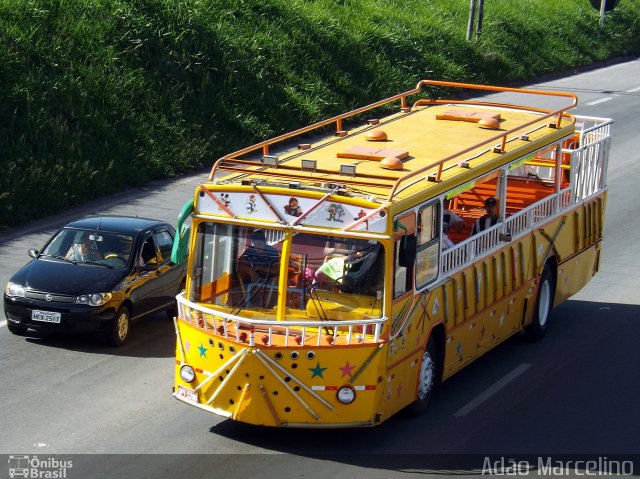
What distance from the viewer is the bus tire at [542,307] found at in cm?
1552

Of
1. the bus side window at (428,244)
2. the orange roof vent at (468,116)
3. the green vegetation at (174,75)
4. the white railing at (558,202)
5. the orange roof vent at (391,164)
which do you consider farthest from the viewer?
the green vegetation at (174,75)

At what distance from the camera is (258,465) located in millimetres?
10961

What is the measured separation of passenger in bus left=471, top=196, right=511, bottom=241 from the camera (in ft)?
46.5

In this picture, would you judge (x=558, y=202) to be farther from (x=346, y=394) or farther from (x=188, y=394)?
(x=188, y=394)

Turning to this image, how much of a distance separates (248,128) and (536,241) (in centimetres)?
1248

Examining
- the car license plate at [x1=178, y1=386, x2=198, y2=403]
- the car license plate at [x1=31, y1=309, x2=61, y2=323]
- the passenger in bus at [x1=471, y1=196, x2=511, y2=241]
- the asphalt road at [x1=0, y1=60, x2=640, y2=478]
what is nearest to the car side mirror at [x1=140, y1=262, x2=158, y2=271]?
the asphalt road at [x1=0, y1=60, x2=640, y2=478]

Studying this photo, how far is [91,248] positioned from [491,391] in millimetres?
5489

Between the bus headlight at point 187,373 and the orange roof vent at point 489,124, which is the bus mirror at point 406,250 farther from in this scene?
the orange roof vent at point 489,124

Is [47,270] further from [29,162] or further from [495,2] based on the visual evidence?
[495,2]

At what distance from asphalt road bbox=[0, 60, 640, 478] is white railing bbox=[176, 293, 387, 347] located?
1.14 metres

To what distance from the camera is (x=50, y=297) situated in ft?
47.3

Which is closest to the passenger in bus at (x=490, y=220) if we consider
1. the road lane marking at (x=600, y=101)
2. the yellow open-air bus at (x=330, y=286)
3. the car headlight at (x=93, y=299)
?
the yellow open-air bus at (x=330, y=286)

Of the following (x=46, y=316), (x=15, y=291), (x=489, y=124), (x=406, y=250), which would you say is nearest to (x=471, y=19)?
(x=489, y=124)

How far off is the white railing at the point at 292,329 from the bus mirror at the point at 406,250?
62 centimetres
